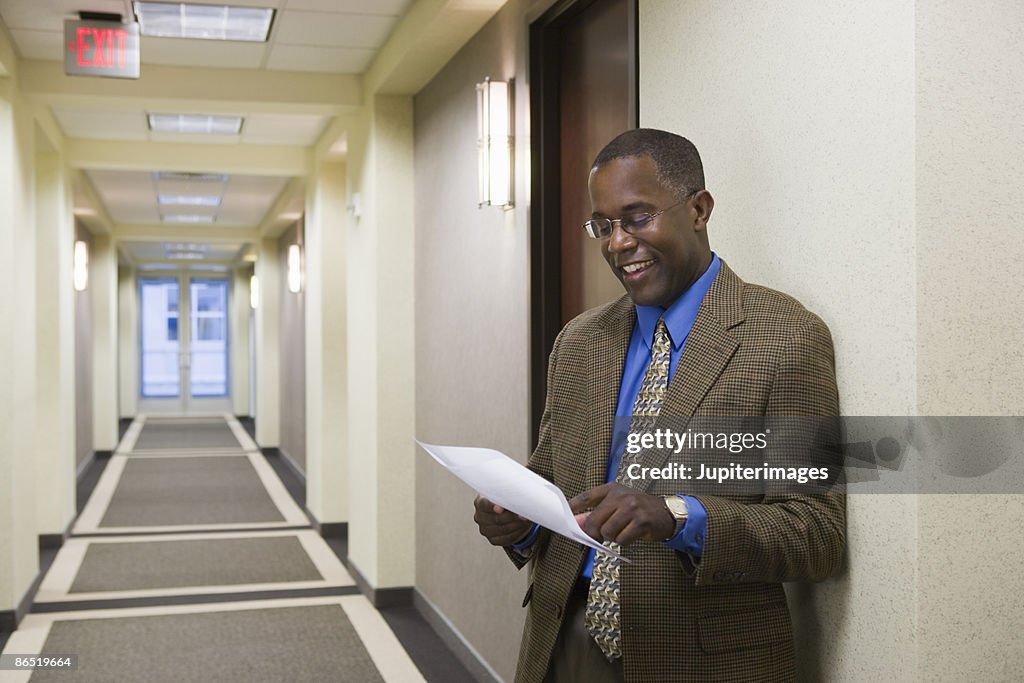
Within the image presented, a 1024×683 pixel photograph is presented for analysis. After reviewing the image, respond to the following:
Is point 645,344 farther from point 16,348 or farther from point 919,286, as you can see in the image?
point 16,348

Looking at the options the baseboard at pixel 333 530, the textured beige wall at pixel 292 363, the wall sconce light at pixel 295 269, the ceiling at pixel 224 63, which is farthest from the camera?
the textured beige wall at pixel 292 363

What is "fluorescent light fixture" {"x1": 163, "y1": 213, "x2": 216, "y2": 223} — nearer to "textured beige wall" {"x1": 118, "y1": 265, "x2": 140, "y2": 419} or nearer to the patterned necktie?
"textured beige wall" {"x1": 118, "y1": 265, "x2": 140, "y2": 419}

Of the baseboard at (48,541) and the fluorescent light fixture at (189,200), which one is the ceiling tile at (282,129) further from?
the baseboard at (48,541)

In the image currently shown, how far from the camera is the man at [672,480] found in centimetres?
177

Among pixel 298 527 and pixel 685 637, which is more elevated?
pixel 685 637

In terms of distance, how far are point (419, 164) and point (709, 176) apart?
344 centimetres

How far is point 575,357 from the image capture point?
7.06 feet

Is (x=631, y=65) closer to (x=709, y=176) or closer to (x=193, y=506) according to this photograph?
(x=709, y=176)

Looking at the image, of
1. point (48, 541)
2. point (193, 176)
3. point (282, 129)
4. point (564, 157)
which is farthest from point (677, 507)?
point (193, 176)

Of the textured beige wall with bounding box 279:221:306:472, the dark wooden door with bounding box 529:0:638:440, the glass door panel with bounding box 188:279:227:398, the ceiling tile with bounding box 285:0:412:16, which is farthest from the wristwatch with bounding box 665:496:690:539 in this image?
the glass door panel with bounding box 188:279:227:398

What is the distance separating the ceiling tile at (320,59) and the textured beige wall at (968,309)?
428 centimetres

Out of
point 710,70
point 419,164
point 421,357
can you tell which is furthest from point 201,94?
point 710,70

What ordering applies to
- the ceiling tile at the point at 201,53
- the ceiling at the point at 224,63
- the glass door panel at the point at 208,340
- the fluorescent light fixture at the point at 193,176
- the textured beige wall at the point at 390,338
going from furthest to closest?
the glass door panel at the point at 208,340, the fluorescent light fixture at the point at 193,176, the textured beige wall at the point at 390,338, the ceiling tile at the point at 201,53, the ceiling at the point at 224,63

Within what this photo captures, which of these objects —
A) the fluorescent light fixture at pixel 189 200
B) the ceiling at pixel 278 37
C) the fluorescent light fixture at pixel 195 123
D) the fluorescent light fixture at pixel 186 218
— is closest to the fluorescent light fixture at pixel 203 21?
the ceiling at pixel 278 37
